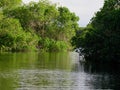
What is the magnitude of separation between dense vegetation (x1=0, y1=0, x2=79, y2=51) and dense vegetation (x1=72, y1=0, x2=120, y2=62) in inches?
1186

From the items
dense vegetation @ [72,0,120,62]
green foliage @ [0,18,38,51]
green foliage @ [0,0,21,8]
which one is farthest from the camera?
green foliage @ [0,0,21,8]

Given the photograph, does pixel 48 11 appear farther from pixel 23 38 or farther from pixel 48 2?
pixel 23 38

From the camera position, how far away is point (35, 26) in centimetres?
13050

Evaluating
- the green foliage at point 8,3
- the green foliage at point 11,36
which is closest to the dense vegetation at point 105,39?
the green foliage at point 11,36

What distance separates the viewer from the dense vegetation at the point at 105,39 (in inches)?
2618

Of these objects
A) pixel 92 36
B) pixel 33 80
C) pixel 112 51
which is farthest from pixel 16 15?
pixel 33 80

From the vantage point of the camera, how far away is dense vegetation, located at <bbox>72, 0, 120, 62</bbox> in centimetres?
6650

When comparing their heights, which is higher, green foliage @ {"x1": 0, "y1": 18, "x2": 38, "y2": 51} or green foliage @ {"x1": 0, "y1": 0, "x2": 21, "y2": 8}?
green foliage @ {"x1": 0, "y1": 0, "x2": 21, "y2": 8}

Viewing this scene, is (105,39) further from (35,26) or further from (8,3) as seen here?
(35,26)

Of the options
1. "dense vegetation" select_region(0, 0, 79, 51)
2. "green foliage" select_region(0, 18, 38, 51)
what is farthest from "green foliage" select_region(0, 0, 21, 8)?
"green foliage" select_region(0, 18, 38, 51)

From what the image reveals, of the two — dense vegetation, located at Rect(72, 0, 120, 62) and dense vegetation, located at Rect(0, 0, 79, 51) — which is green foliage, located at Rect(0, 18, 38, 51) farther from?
dense vegetation, located at Rect(72, 0, 120, 62)

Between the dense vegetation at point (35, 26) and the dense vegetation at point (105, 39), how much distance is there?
1186 inches

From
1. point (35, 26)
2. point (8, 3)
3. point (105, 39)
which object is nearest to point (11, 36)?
point (8, 3)

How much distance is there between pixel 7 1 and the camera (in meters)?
114
